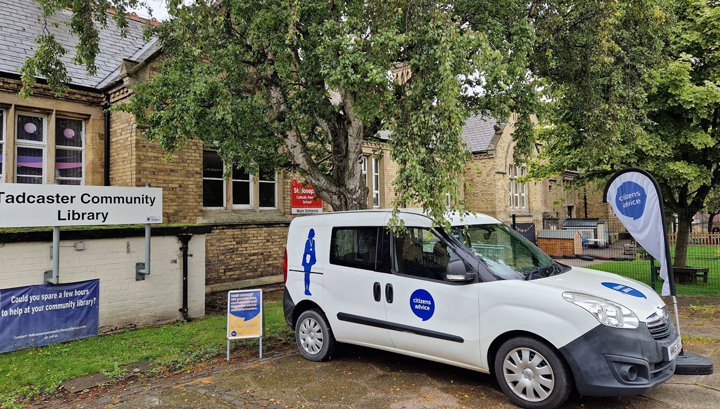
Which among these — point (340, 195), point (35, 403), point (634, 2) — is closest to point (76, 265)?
point (35, 403)

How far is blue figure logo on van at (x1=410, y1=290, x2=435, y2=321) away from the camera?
4648 mm

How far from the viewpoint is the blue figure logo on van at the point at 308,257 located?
5.88m

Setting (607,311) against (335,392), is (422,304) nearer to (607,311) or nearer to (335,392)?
(335,392)

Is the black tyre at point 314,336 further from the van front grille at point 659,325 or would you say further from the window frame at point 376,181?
the window frame at point 376,181

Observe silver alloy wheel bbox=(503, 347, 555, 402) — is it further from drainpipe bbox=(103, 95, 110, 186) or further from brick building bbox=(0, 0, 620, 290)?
drainpipe bbox=(103, 95, 110, 186)

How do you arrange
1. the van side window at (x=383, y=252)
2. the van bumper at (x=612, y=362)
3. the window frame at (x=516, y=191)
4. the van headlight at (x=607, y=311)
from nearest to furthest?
the van bumper at (x=612, y=362) → the van headlight at (x=607, y=311) → the van side window at (x=383, y=252) → the window frame at (x=516, y=191)

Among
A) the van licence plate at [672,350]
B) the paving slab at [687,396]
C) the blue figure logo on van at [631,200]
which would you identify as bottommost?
the paving slab at [687,396]

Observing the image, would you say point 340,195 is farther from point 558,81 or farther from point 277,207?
point 277,207

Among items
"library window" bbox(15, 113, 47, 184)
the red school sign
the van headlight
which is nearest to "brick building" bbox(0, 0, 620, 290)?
"library window" bbox(15, 113, 47, 184)

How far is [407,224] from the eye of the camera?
16.9 feet

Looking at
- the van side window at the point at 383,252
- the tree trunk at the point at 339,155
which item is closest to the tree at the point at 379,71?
the tree trunk at the point at 339,155

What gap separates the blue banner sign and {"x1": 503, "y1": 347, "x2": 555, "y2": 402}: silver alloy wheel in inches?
253

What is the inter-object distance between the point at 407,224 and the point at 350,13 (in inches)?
137

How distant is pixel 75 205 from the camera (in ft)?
22.3
